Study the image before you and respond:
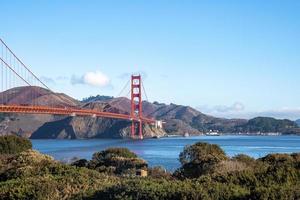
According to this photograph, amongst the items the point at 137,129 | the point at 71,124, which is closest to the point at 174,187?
the point at 137,129

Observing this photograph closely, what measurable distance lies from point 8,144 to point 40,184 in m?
38.9

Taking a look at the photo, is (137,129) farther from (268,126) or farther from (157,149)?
(268,126)

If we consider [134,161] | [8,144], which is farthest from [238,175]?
[8,144]

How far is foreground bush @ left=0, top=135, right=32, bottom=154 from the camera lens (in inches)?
1893

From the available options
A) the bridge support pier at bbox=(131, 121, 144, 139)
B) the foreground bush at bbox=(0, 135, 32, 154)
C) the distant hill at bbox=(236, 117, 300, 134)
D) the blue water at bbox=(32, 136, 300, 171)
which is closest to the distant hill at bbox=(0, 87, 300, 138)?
the distant hill at bbox=(236, 117, 300, 134)

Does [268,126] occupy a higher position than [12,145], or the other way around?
[268,126]

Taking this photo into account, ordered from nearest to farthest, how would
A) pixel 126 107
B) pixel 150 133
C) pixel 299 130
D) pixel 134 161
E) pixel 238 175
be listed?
pixel 238 175 < pixel 134 161 < pixel 150 133 < pixel 126 107 < pixel 299 130

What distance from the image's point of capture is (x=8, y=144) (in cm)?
4931

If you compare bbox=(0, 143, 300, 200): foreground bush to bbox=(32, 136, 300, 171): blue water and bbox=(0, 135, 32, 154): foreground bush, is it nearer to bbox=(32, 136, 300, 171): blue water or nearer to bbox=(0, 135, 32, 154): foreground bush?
bbox=(32, 136, 300, 171): blue water

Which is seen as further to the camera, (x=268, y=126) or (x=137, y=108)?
(x=268, y=126)

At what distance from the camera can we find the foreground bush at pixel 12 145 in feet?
158

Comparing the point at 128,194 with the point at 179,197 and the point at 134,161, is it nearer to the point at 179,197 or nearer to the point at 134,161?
the point at 179,197

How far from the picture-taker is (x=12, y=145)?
1949 inches

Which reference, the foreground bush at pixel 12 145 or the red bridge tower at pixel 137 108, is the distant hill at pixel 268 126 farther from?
the foreground bush at pixel 12 145
